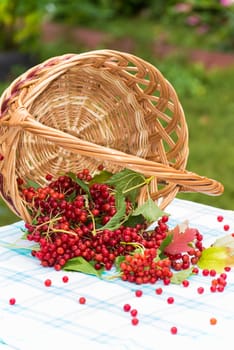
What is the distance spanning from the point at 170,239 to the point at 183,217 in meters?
0.41

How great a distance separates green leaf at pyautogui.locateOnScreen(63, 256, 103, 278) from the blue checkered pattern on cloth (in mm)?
13

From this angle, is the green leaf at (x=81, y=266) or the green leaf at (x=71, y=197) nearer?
the green leaf at (x=81, y=266)

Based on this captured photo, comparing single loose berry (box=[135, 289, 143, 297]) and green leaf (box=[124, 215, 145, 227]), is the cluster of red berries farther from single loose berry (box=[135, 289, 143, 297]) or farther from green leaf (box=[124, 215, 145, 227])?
green leaf (box=[124, 215, 145, 227])

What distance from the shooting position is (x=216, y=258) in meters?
1.99

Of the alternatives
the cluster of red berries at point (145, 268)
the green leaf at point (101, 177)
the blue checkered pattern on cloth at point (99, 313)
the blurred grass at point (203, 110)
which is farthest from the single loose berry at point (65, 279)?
the blurred grass at point (203, 110)

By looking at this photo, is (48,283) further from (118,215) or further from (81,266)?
(118,215)

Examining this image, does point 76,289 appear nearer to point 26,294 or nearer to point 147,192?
point 26,294

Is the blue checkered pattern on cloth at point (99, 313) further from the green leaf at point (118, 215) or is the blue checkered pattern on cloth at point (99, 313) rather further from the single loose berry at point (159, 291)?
the green leaf at point (118, 215)

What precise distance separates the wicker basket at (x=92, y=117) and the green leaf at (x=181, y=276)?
0.20 metres

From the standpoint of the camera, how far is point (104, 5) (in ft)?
26.0

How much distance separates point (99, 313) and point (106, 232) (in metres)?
0.27

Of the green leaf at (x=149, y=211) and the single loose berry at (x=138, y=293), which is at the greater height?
the green leaf at (x=149, y=211)

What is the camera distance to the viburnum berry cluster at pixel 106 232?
1.92 meters

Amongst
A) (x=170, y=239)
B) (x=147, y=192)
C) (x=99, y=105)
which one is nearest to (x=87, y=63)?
(x=99, y=105)
